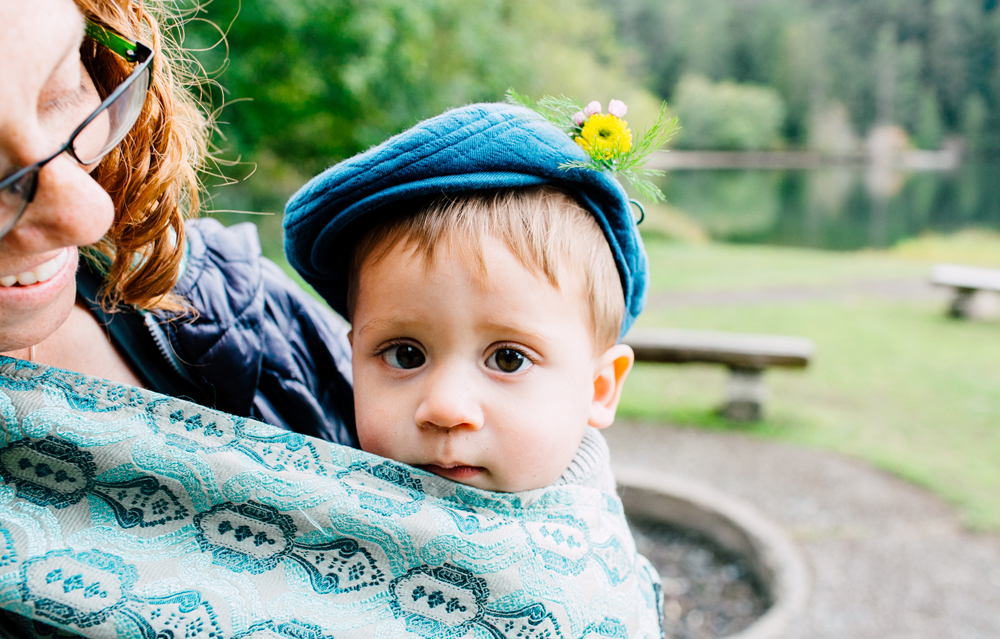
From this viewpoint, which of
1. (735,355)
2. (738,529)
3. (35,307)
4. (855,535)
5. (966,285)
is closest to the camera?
(35,307)

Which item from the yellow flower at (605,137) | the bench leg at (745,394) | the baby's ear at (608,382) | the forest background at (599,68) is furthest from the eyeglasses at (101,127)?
the bench leg at (745,394)

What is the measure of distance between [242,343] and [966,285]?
10690 millimetres

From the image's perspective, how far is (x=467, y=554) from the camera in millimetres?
1092

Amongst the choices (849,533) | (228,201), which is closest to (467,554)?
(849,533)

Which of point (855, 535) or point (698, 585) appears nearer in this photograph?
point (698, 585)

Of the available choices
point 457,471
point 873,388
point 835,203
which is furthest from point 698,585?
point 835,203

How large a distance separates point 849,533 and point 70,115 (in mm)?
4871

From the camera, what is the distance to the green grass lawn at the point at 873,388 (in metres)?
5.59

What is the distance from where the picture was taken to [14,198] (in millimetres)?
903

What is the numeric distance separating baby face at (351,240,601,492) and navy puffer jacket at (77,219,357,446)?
0.97 ft

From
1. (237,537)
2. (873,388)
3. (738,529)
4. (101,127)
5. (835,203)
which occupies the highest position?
(835,203)

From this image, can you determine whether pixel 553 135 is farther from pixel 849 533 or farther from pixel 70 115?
pixel 849 533

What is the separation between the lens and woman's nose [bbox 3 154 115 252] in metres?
0.93

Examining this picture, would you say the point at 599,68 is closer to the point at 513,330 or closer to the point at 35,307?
the point at 513,330
